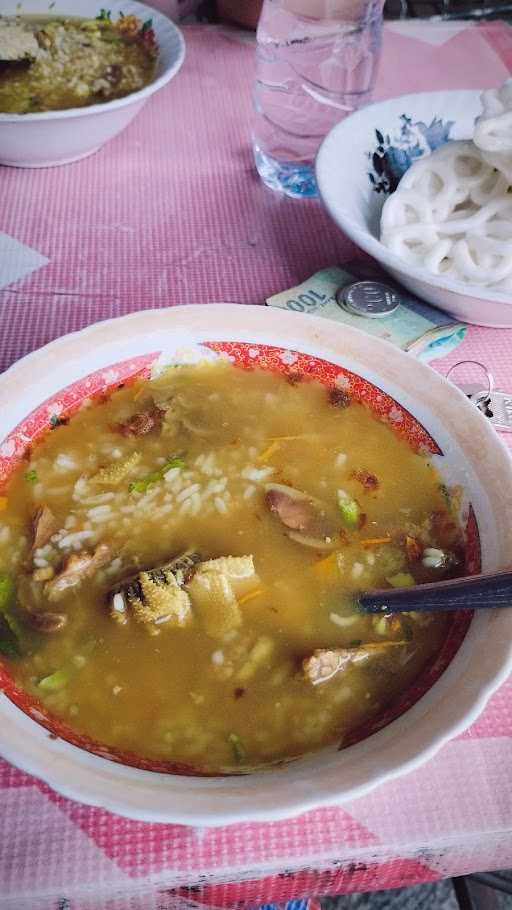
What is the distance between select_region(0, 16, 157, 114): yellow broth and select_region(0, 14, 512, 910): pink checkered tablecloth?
0.13 m

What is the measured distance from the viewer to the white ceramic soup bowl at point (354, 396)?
775 millimetres

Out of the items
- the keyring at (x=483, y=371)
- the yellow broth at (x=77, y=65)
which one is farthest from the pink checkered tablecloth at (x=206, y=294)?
the yellow broth at (x=77, y=65)

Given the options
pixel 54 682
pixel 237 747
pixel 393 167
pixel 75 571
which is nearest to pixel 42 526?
pixel 75 571

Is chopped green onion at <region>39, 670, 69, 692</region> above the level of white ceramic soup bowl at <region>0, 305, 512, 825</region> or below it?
below

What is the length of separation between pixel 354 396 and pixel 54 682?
667 millimetres

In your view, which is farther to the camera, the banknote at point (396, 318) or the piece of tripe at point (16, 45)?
the piece of tripe at point (16, 45)

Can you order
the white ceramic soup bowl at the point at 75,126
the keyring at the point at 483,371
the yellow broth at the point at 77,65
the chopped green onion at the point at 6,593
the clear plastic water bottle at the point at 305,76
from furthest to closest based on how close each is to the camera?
the yellow broth at the point at 77,65, the clear plastic water bottle at the point at 305,76, the white ceramic soup bowl at the point at 75,126, the keyring at the point at 483,371, the chopped green onion at the point at 6,593

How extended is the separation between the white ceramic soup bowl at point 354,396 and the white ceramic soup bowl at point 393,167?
0.88 feet

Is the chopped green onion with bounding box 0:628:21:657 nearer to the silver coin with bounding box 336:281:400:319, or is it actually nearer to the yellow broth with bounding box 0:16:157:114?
the silver coin with bounding box 336:281:400:319

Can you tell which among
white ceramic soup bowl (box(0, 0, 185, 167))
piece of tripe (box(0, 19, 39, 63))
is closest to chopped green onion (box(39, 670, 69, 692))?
white ceramic soup bowl (box(0, 0, 185, 167))

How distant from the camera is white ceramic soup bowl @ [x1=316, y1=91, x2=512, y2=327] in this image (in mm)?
1450

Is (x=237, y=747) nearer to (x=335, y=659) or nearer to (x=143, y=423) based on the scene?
(x=335, y=659)

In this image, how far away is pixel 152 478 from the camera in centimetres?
118

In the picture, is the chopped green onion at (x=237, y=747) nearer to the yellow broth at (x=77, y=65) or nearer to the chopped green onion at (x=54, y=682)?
the chopped green onion at (x=54, y=682)
